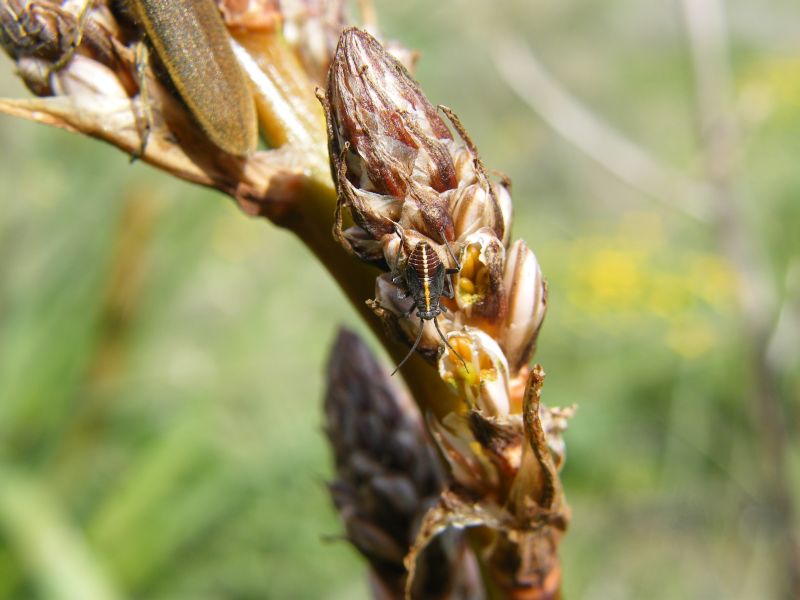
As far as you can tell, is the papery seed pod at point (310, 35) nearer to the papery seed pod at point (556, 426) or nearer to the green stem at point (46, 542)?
the papery seed pod at point (556, 426)

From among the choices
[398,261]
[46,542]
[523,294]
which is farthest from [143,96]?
[46,542]

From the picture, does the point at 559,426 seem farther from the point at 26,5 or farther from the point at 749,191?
the point at 749,191

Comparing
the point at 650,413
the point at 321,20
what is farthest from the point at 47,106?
the point at 650,413

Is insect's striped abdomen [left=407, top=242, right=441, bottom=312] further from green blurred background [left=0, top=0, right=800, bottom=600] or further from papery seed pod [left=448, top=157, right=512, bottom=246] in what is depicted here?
green blurred background [left=0, top=0, right=800, bottom=600]

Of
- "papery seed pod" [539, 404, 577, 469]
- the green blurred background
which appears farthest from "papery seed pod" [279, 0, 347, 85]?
the green blurred background

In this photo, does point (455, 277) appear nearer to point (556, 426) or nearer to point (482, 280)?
point (482, 280)
